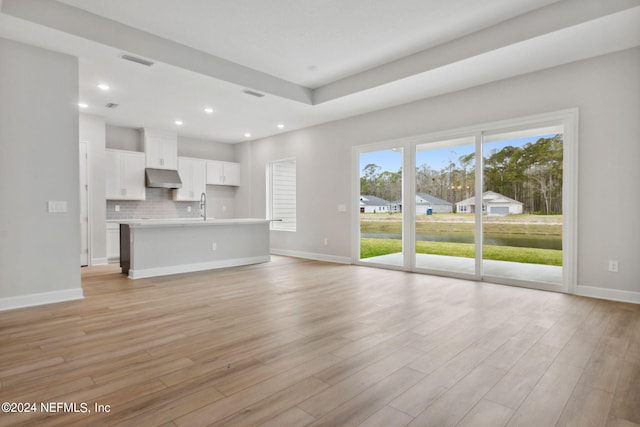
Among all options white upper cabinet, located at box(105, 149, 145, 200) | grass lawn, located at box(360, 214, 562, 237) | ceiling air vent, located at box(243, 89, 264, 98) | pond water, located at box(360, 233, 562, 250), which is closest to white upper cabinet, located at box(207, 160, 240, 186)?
white upper cabinet, located at box(105, 149, 145, 200)

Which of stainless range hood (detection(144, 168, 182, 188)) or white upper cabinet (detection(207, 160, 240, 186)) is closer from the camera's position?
stainless range hood (detection(144, 168, 182, 188))

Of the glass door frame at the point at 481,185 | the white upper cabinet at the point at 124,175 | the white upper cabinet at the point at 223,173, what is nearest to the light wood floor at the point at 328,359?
the glass door frame at the point at 481,185

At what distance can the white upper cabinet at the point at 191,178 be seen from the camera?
8.09 meters

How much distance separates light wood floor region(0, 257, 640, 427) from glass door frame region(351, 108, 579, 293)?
563 millimetres

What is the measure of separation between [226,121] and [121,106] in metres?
1.87

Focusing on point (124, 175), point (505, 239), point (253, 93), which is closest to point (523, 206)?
point (505, 239)

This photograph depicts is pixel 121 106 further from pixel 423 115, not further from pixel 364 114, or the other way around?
pixel 423 115

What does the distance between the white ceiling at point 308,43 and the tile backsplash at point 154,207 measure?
2421mm

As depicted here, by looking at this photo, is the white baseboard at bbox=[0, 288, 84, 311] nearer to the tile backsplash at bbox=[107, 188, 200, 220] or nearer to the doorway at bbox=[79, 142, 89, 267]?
the doorway at bbox=[79, 142, 89, 267]

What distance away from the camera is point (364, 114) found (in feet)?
21.1

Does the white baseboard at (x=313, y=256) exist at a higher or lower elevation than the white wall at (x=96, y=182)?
lower

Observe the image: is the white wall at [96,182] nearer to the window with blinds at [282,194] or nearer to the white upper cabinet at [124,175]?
the white upper cabinet at [124,175]

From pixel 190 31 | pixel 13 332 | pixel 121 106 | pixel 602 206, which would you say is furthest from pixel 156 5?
pixel 602 206

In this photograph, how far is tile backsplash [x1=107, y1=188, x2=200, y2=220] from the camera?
291 inches
